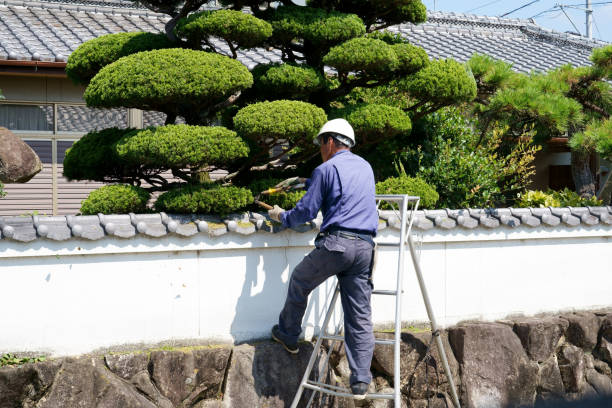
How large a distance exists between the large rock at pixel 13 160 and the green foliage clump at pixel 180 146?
0.74 meters

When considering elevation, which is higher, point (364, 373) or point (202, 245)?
point (202, 245)

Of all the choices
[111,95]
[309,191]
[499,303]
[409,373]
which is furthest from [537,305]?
[111,95]

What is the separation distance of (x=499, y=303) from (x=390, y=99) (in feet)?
8.32

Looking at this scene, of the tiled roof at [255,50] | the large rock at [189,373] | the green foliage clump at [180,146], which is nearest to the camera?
the large rock at [189,373]

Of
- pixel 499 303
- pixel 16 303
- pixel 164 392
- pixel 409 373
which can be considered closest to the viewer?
pixel 16 303

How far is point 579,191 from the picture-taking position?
27.9 feet

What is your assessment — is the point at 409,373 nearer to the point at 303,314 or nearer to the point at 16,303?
the point at 303,314

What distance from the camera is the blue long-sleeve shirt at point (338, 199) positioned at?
5.29 meters

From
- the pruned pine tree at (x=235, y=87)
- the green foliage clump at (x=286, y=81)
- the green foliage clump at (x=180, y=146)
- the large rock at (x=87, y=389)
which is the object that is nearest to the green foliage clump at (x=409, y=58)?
the pruned pine tree at (x=235, y=87)

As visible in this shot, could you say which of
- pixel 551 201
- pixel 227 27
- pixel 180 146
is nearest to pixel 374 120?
pixel 227 27

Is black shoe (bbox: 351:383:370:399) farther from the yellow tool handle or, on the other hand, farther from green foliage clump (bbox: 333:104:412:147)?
green foliage clump (bbox: 333:104:412:147)

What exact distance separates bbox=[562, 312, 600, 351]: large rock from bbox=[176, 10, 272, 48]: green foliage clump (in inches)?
169

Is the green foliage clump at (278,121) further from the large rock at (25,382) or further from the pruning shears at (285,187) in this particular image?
the large rock at (25,382)

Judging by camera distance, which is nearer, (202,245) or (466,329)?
(202,245)
